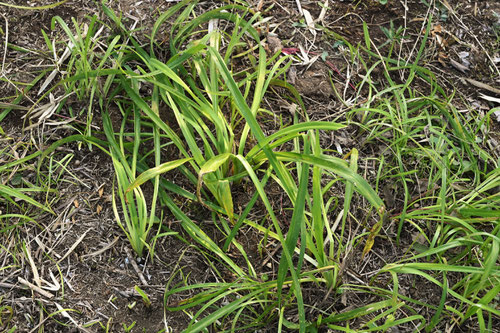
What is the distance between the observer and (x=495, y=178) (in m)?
2.19

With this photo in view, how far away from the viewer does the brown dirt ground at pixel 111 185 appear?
191 cm

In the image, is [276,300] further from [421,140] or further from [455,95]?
[455,95]

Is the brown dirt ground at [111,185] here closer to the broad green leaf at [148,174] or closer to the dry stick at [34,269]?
the dry stick at [34,269]

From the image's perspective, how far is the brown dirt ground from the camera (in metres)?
1.91

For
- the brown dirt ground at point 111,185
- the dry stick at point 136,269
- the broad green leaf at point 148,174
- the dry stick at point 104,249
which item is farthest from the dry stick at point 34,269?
the broad green leaf at point 148,174

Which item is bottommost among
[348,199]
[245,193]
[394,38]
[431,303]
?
[431,303]

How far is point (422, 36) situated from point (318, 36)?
0.56m

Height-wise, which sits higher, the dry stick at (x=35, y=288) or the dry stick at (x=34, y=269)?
the dry stick at (x=34, y=269)

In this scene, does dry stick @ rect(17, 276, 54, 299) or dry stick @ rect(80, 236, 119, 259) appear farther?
dry stick @ rect(80, 236, 119, 259)

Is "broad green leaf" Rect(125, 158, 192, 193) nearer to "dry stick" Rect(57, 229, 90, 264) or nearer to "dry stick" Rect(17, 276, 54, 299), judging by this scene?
"dry stick" Rect(57, 229, 90, 264)

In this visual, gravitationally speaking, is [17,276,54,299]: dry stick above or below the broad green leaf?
below

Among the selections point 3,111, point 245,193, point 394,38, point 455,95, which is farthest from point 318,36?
point 3,111

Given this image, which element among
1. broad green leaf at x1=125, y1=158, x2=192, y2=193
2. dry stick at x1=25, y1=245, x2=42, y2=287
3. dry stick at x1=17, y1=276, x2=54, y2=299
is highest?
Result: broad green leaf at x1=125, y1=158, x2=192, y2=193

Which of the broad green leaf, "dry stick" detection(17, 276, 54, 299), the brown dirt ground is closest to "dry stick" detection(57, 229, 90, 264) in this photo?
the brown dirt ground
